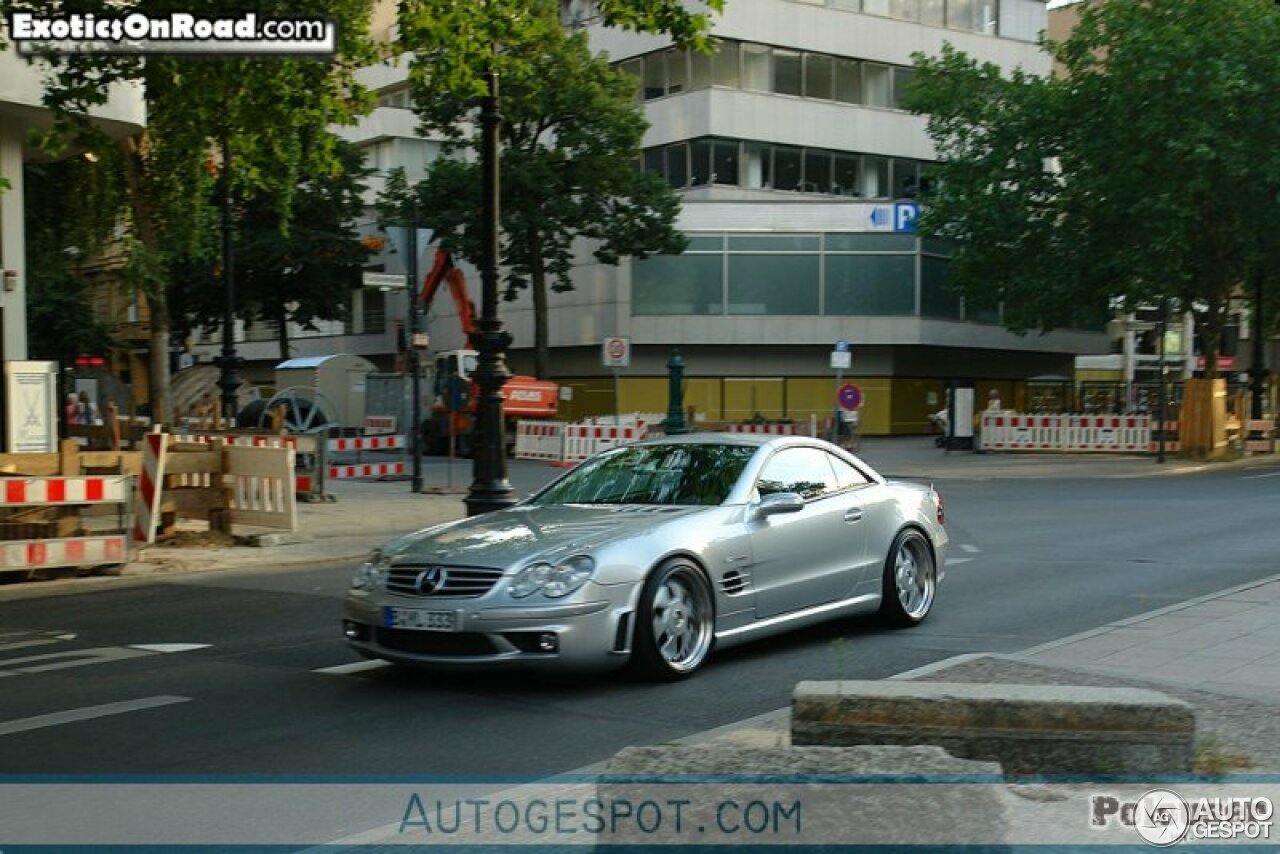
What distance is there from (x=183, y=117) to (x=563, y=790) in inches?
533

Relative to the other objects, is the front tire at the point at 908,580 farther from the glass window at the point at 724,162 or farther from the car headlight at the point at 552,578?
the glass window at the point at 724,162

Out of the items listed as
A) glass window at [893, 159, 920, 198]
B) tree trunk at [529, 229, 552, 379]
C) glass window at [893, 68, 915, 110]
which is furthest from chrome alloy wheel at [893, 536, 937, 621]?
glass window at [893, 68, 915, 110]

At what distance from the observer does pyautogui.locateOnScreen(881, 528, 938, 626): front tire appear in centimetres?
987

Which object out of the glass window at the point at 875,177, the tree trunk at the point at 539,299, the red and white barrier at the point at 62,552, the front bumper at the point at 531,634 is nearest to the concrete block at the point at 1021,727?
the front bumper at the point at 531,634

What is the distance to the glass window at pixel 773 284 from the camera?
48250 mm

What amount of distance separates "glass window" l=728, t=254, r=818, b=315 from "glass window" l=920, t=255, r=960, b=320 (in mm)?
3844

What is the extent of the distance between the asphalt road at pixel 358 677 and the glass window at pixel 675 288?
33.8 metres

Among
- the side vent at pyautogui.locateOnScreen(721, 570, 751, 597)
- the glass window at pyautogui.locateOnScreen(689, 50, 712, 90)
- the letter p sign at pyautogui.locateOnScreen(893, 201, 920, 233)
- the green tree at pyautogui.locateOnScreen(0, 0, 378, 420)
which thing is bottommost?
the side vent at pyautogui.locateOnScreen(721, 570, 751, 597)

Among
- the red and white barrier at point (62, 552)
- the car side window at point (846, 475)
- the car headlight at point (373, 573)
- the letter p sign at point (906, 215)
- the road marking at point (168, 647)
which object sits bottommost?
Result: the road marking at point (168, 647)

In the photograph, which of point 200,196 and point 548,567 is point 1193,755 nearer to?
point 548,567

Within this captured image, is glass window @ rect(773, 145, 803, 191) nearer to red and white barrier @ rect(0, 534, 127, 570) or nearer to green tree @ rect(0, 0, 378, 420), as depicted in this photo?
green tree @ rect(0, 0, 378, 420)

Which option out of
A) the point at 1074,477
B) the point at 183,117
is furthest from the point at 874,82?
the point at 183,117

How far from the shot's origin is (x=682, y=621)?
320 inches

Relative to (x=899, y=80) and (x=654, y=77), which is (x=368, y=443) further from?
(x=899, y=80)
